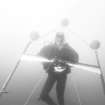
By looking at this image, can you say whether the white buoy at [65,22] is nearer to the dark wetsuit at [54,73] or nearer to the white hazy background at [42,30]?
the white hazy background at [42,30]

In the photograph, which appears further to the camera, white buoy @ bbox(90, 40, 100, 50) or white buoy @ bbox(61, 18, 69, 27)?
white buoy @ bbox(61, 18, 69, 27)

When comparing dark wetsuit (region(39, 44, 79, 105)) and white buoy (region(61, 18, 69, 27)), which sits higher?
white buoy (region(61, 18, 69, 27))

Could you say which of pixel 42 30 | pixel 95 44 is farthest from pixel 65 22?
pixel 95 44

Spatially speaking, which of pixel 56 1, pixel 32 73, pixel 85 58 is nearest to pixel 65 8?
pixel 56 1

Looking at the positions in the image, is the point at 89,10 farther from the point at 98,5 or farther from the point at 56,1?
the point at 56,1

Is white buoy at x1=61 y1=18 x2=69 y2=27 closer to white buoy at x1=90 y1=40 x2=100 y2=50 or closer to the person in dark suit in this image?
the person in dark suit

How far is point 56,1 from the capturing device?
1.31m

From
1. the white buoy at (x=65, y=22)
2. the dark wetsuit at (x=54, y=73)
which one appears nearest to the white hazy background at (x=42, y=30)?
the white buoy at (x=65, y=22)

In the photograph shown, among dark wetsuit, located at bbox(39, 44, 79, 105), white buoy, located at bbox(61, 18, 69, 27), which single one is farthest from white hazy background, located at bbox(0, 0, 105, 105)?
dark wetsuit, located at bbox(39, 44, 79, 105)

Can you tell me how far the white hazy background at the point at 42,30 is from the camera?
4.25 ft

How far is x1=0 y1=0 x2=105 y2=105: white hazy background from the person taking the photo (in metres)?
1.30

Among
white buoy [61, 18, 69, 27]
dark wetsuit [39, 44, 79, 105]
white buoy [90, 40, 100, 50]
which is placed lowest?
dark wetsuit [39, 44, 79, 105]

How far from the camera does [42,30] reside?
1.29 meters

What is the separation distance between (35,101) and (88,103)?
29cm
